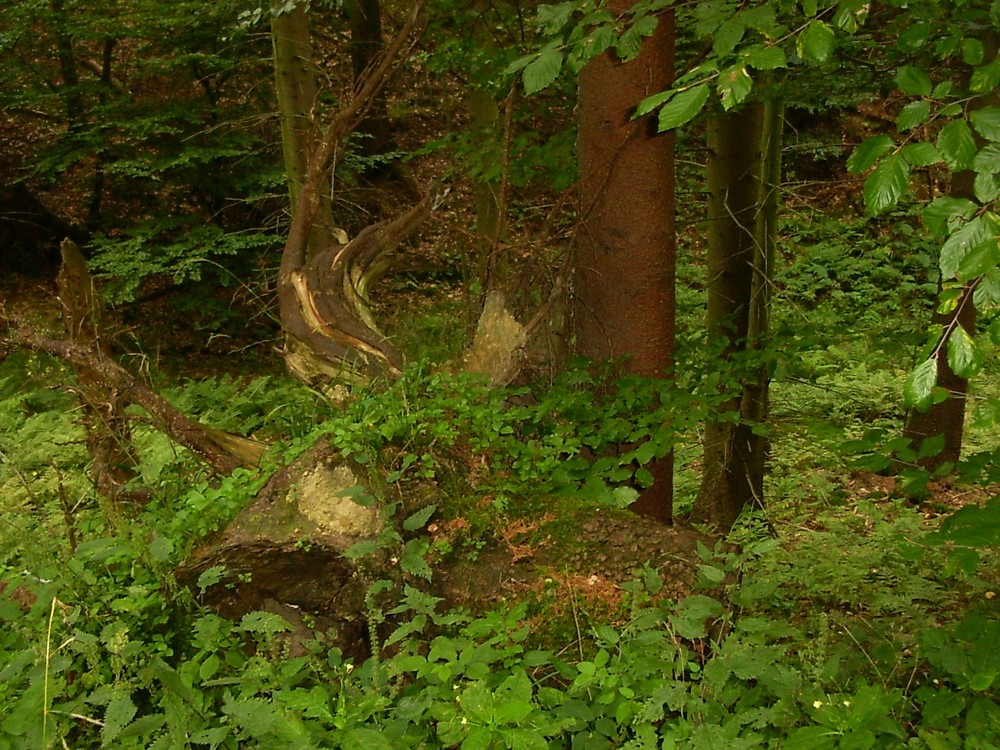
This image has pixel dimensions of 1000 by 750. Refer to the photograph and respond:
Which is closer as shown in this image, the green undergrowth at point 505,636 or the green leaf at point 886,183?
the green leaf at point 886,183

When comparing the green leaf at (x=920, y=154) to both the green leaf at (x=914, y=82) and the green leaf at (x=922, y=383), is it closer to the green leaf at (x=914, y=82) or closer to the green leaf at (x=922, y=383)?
the green leaf at (x=914, y=82)

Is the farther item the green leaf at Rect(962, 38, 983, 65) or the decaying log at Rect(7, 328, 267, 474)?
the decaying log at Rect(7, 328, 267, 474)

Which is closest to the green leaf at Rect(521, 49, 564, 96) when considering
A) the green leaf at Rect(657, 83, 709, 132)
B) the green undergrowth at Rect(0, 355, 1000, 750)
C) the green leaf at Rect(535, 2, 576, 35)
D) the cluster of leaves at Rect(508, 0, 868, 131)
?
the cluster of leaves at Rect(508, 0, 868, 131)

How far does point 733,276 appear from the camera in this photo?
534cm

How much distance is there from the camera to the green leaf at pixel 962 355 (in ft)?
5.04

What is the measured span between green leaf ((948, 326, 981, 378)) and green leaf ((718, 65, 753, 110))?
0.78 m

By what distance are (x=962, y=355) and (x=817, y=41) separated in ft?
2.85

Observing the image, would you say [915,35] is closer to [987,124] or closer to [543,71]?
[987,124]

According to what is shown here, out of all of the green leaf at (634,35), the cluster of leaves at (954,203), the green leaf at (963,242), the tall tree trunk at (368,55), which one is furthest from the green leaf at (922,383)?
the tall tree trunk at (368,55)

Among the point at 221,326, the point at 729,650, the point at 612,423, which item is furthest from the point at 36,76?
the point at 729,650

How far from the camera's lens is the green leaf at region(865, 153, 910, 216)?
1.61 meters

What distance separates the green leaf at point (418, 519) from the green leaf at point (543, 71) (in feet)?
5.51

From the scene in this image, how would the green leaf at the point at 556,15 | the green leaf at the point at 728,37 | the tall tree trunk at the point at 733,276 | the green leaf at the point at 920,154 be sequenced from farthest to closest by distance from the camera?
the tall tree trunk at the point at 733,276 < the green leaf at the point at 556,15 < the green leaf at the point at 728,37 < the green leaf at the point at 920,154

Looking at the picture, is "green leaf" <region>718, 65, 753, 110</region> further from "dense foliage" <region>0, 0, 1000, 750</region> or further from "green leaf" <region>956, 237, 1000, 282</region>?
"green leaf" <region>956, 237, 1000, 282</region>
